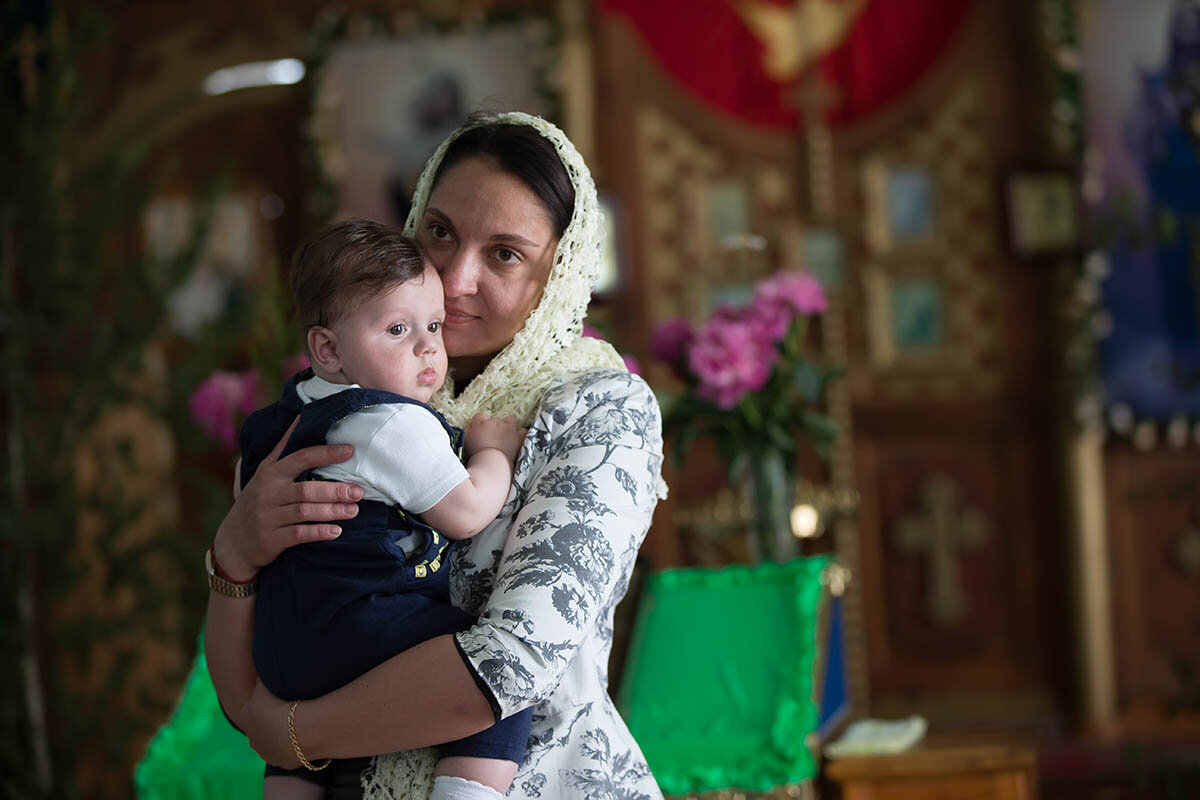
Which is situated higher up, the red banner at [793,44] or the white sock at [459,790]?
the red banner at [793,44]

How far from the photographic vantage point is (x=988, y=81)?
186 inches

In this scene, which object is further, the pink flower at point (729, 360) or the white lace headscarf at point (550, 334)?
the pink flower at point (729, 360)

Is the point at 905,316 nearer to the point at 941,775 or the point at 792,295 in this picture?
the point at 792,295

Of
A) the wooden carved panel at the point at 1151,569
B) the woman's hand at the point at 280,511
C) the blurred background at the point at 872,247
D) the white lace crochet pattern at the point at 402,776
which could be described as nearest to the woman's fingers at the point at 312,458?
the woman's hand at the point at 280,511

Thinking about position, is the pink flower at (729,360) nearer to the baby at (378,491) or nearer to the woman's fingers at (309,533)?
the baby at (378,491)

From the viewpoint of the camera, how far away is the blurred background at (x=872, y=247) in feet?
14.7

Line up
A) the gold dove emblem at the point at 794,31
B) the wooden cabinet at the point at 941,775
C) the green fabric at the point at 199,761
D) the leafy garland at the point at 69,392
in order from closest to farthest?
the green fabric at the point at 199,761
the wooden cabinet at the point at 941,775
the leafy garland at the point at 69,392
the gold dove emblem at the point at 794,31

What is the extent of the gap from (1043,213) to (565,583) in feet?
12.5

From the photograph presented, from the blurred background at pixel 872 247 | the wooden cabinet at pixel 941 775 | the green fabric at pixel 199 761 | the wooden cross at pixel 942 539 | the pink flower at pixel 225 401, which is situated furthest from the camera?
Answer: the wooden cross at pixel 942 539

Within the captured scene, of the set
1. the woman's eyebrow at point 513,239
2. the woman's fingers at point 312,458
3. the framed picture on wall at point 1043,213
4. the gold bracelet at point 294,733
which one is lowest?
the gold bracelet at point 294,733

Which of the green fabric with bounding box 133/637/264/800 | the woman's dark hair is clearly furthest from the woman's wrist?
the green fabric with bounding box 133/637/264/800

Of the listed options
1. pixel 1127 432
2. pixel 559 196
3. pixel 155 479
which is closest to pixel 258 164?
pixel 155 479

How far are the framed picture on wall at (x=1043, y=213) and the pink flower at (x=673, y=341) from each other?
2.26m

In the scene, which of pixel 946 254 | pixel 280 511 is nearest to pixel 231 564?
pixel 280 511
